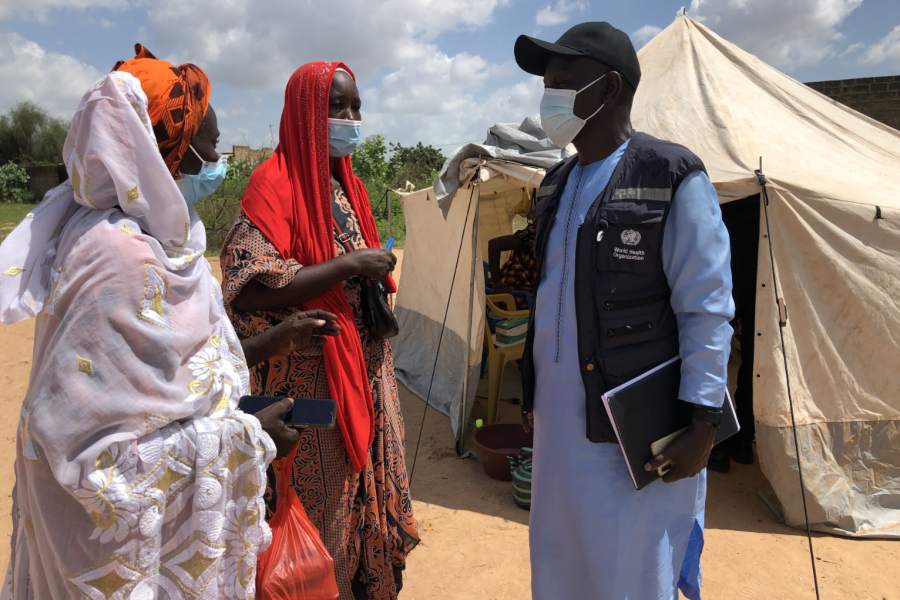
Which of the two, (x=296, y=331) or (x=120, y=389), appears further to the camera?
(x=296, y=331)

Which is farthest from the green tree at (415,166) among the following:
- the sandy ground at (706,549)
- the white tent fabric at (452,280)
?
the sandy ground at (706,549)

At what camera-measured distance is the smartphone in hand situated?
1.54 meters

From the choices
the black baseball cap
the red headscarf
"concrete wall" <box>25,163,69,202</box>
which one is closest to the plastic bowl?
the red headscarf

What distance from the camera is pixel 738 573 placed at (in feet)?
11.0

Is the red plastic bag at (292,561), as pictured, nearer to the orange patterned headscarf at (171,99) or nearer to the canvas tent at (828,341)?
the orange patterned headscarf at (171,99)

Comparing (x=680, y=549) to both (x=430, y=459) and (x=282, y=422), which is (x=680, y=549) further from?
(x=430, y=459)

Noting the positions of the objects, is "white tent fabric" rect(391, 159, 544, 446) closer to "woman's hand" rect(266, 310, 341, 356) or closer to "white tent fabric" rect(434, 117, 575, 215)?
"white tent fabric" rect(434, 117, 575, 215)

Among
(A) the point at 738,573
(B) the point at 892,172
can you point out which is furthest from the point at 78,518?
(B) the point at 892,172

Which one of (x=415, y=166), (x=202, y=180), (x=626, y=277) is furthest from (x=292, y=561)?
(x=415, y=166)

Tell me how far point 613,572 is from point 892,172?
12.8 ft

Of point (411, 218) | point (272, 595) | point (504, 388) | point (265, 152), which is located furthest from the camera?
point (265, 152)

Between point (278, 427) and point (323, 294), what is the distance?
2.46 ft

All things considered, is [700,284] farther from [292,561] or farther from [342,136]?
[292,561]

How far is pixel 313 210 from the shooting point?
2.19 meters
